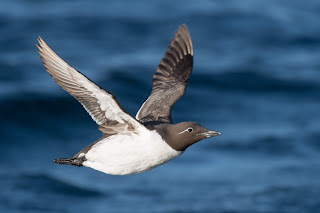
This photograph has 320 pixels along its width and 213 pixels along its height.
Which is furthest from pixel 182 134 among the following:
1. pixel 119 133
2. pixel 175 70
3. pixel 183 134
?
pixel 175 70

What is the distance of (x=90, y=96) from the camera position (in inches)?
488

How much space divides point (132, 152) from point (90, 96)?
1.04 meters

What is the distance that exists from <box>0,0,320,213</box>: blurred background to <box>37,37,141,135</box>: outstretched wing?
1845 cm

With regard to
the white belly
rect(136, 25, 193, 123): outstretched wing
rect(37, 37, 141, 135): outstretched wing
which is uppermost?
rect(136, 25, 193, 123): outstretched wing

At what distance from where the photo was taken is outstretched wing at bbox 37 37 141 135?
1222 cm

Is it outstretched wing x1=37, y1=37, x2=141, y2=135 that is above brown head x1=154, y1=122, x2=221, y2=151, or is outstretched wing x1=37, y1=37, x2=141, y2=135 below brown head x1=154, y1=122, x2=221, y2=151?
above

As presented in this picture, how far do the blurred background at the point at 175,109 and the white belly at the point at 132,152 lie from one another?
18.4m

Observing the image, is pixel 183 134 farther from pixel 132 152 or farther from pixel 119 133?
pixel 119 133

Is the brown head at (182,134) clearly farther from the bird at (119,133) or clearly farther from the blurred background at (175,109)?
the blurred background at (175,109)

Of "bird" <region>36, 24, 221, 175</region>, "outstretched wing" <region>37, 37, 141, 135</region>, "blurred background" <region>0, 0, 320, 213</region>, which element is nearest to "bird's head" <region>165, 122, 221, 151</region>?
"bird" <region>36, 24, 221, 175</region>

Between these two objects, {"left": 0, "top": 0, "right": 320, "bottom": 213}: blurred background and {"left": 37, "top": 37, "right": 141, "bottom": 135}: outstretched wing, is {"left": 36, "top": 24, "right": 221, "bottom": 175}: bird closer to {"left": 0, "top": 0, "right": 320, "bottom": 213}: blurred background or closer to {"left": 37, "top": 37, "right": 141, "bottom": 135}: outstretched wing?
{"left": 37, "top": 37, "right": 141, "bottom": 135}: outstretched wing

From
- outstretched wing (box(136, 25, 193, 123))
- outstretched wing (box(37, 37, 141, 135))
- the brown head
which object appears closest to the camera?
outstretched wing (box(37, 37, 141, 135))

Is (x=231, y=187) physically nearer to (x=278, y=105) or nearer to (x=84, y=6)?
(x=278, y=105)

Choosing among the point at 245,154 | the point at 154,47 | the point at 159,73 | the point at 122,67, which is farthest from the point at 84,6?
the point at 159,73
